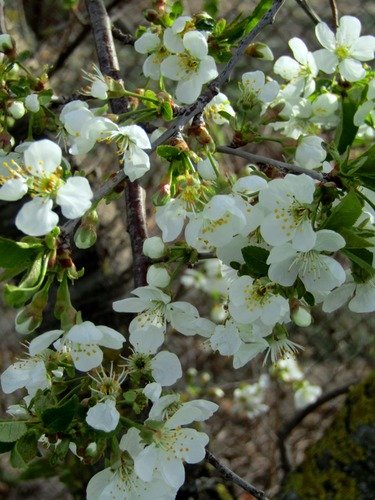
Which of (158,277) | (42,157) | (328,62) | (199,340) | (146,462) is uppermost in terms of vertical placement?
(42,157)

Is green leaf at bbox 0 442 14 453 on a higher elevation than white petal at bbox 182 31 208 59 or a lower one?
lower

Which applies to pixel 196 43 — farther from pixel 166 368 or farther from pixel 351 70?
pixel 166 368

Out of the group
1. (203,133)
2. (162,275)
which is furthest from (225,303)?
(203,133)

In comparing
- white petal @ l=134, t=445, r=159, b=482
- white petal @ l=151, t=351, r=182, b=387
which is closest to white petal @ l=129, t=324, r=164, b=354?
white petal @ l=151, t=351, r=182, b=387

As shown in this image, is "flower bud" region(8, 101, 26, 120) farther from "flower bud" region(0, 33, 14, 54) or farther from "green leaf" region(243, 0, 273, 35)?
"green leaf" region(243, 0, 273, 35)

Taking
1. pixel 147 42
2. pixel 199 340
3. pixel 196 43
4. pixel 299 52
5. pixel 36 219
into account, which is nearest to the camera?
pixel 36 219

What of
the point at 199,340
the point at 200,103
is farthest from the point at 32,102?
the point at 199,340
